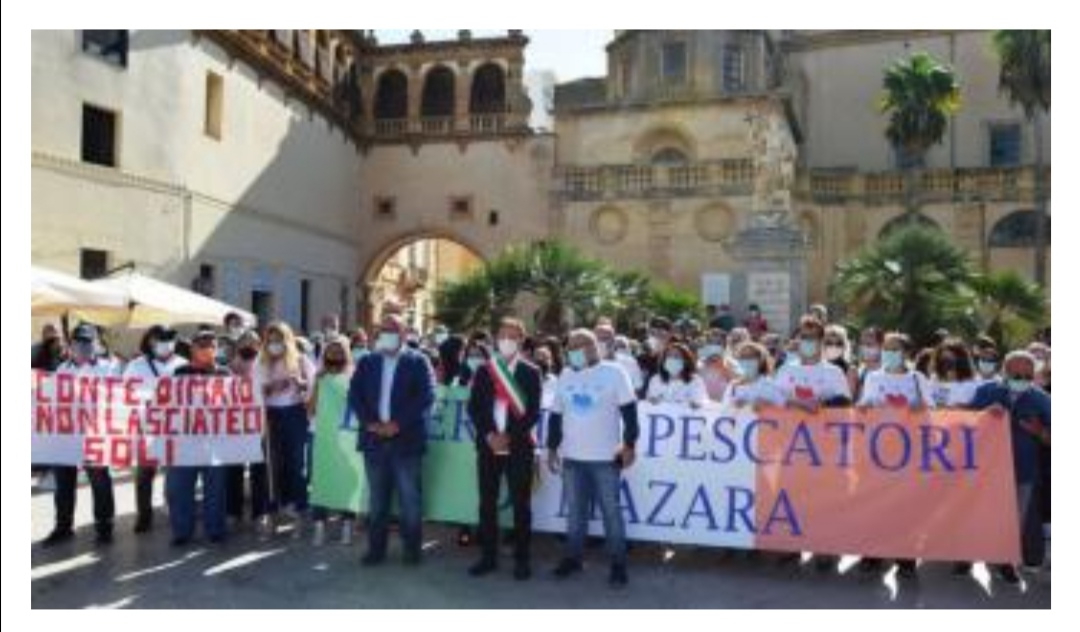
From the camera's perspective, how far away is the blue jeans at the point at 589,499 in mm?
8203

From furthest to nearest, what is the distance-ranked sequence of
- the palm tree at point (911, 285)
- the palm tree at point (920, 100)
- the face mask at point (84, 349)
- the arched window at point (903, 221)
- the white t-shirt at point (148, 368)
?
the palm tree at point (920, 100) → the arched window at point (903, 221) → the palm tree at point (911, 285) → the face mask at point (84, 349) → the white t-shirt at point (148, 368)

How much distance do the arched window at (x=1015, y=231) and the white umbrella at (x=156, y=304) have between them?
1096 inches

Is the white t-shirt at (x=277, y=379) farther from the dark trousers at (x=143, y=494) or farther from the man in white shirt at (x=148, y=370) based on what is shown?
the dark trousers at (x=143, y=494)

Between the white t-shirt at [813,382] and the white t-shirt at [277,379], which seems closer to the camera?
the white t-shirt at [813,382]

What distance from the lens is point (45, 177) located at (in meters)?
21.4

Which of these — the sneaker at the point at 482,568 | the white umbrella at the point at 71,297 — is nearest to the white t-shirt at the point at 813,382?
the sneaker at the point at 482,568

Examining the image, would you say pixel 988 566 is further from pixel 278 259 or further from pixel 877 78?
pixel 877 78

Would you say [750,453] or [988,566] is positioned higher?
[750,453]

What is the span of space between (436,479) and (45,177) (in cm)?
1538

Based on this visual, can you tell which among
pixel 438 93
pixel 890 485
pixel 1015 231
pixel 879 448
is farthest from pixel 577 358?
pixel 438 93

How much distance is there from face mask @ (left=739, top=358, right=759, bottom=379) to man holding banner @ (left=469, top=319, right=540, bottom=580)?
1787 mm

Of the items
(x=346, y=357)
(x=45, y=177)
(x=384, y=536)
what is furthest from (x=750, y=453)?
(x=45, y=177)

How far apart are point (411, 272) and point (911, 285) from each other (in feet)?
93.1

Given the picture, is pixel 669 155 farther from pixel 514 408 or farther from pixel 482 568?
pixel 482 568
